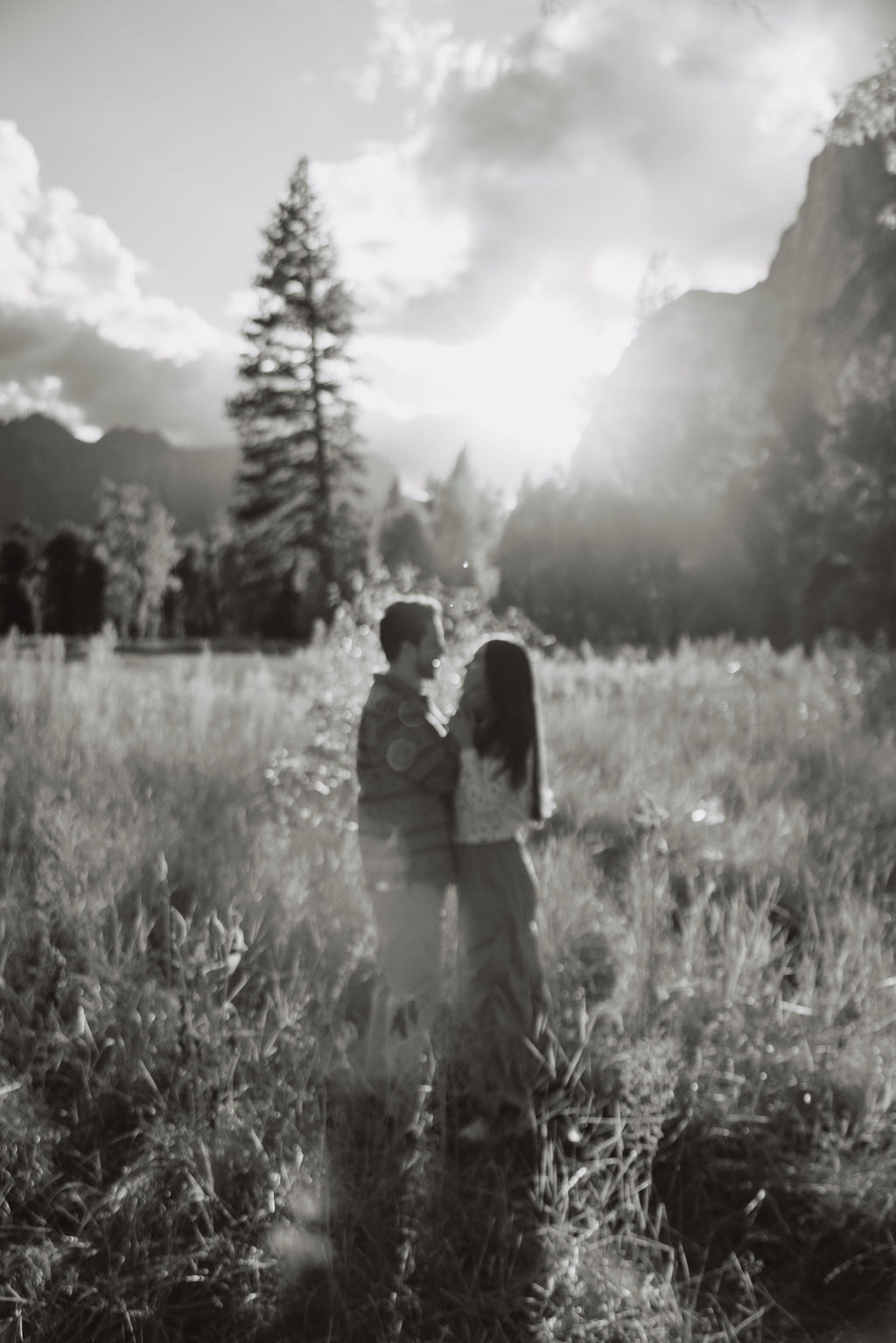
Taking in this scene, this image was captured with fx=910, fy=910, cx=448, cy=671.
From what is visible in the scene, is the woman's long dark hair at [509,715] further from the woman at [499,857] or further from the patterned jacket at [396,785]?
the patterned jacket at [396,785]

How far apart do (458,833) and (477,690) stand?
1.54 ft

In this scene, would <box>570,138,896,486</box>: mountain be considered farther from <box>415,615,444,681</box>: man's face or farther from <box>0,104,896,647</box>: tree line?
<box>415,615,444,681</box>: man's face

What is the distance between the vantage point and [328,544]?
2581 cm

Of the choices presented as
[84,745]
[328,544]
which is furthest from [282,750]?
[328,544]

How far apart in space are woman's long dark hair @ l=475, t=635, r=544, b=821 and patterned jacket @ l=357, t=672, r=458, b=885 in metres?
0.19

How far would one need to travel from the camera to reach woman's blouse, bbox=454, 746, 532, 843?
9.59 ft

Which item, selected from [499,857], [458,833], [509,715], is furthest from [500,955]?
[509,715]

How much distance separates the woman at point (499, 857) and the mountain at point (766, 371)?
54.5 ft

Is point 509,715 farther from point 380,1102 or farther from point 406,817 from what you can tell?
point 380,1102

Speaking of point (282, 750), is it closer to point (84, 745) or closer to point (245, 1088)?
point (84, 745)

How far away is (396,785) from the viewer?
113 inches

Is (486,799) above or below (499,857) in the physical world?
above

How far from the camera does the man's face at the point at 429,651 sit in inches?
115

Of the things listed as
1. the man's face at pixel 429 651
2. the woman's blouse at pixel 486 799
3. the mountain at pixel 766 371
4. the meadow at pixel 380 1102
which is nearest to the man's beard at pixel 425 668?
the man's face at pixel 429 651
